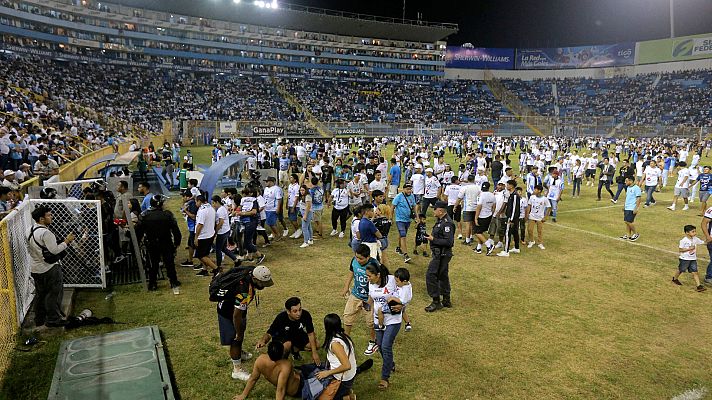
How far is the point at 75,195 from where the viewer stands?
10812 mm

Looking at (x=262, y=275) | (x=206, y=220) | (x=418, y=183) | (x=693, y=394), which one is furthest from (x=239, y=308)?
(x=418, y=183)

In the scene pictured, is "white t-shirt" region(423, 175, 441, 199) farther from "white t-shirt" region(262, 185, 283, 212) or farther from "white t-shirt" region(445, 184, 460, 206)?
"white t-shirt" region(262, 185, 283, 212)

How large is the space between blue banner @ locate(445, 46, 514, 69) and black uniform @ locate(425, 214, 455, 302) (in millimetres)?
79247

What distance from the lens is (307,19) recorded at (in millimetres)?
65125

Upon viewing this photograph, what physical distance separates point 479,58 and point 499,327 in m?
82.1

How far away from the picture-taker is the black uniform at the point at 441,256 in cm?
760

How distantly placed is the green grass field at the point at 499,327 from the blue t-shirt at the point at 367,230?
4.16 ft

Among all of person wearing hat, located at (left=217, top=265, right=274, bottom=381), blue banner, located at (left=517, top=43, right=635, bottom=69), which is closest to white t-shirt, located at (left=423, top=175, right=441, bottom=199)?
person wearing hat, located at (left=217, top=265, right=274, bottom=381)

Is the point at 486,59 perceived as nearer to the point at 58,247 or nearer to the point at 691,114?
the point at 691,114

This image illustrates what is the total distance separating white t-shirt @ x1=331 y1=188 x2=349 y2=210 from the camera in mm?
12234

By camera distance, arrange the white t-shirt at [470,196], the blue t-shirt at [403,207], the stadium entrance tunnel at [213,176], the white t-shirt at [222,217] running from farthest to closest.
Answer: the stadium entrance tunnel at [213,176] → the white t-shirt at [470,196] → the blue t-shirt at [403,207] → the white t-shirt at [222,217]

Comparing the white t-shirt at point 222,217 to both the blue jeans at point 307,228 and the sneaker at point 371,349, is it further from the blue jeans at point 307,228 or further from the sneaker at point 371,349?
the sneaker at point 371,349

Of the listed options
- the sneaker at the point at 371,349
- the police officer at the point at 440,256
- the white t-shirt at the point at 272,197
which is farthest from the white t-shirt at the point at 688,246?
the white t-shirt at the point at 272,197

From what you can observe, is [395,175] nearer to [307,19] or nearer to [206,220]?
[206,220]
